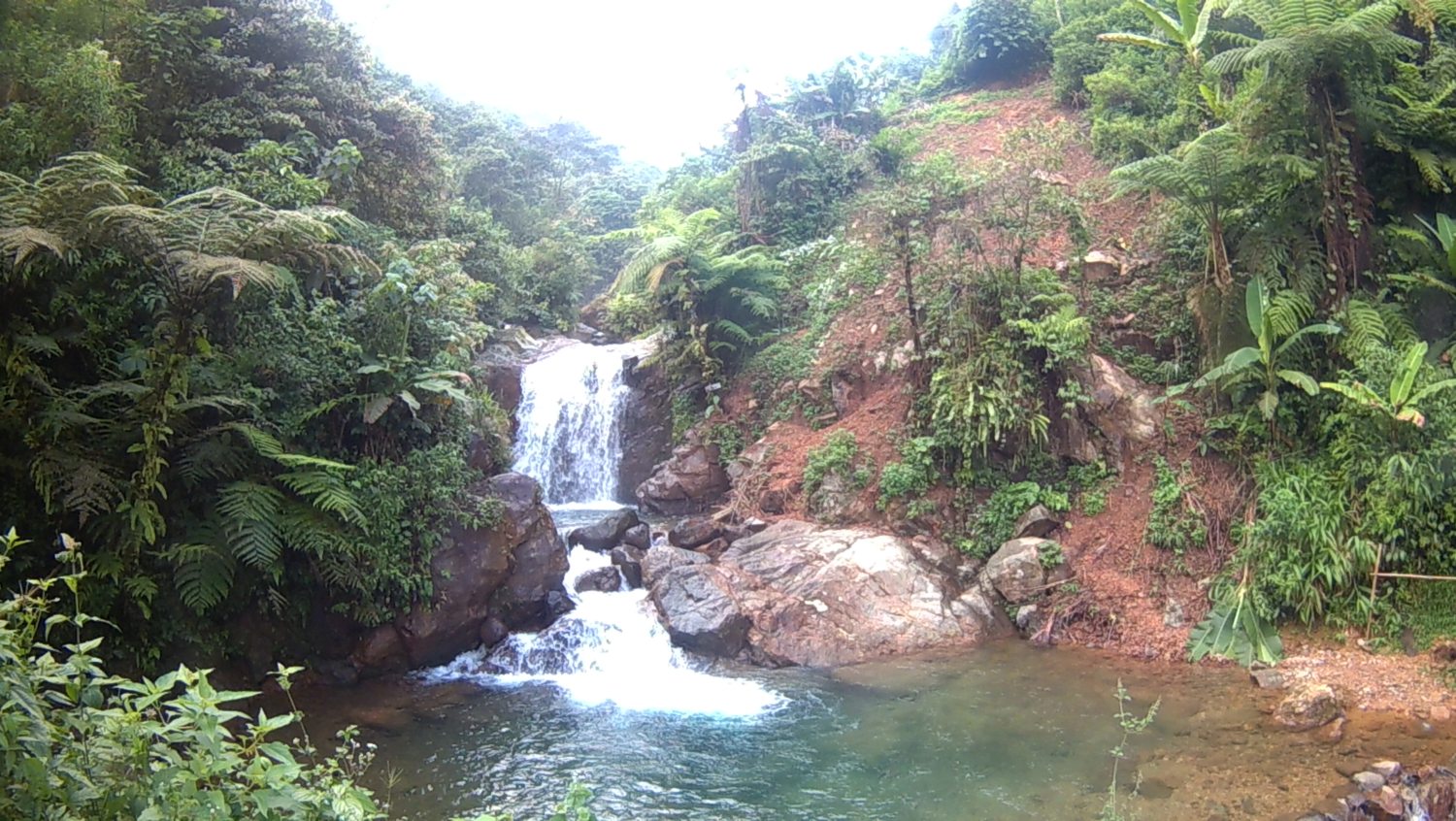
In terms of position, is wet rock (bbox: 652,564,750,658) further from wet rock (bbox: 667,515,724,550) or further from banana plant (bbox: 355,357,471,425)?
banana plant (bbox: 355,357,471,425)

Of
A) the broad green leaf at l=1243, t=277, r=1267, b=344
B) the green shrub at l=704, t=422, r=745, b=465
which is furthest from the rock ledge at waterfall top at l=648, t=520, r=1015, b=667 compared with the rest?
the broad green leaf at l=1243, t=277, r=1267, b=344

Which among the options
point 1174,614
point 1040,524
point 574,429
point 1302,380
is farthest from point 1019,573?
point 574,429

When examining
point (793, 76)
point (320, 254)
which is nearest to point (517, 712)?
point (320, 254)

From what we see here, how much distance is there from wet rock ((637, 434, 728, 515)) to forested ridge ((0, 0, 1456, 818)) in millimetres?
386

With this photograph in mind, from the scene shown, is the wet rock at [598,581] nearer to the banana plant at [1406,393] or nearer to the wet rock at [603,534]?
the wet rock at [603,534]

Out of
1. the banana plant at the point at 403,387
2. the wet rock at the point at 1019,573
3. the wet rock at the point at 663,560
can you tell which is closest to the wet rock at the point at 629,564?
the wet rock at the point at 663,560

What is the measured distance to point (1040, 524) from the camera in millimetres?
10492

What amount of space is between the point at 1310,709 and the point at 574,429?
11987mm

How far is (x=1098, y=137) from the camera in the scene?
51.1 ft

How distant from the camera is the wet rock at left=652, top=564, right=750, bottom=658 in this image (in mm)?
9805

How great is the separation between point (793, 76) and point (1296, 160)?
15.6 m

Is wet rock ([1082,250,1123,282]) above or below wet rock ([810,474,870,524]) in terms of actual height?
above

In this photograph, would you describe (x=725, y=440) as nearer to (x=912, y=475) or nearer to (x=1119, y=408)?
(x=912, y=475)

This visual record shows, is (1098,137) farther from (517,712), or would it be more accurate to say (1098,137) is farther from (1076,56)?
(517,712)
